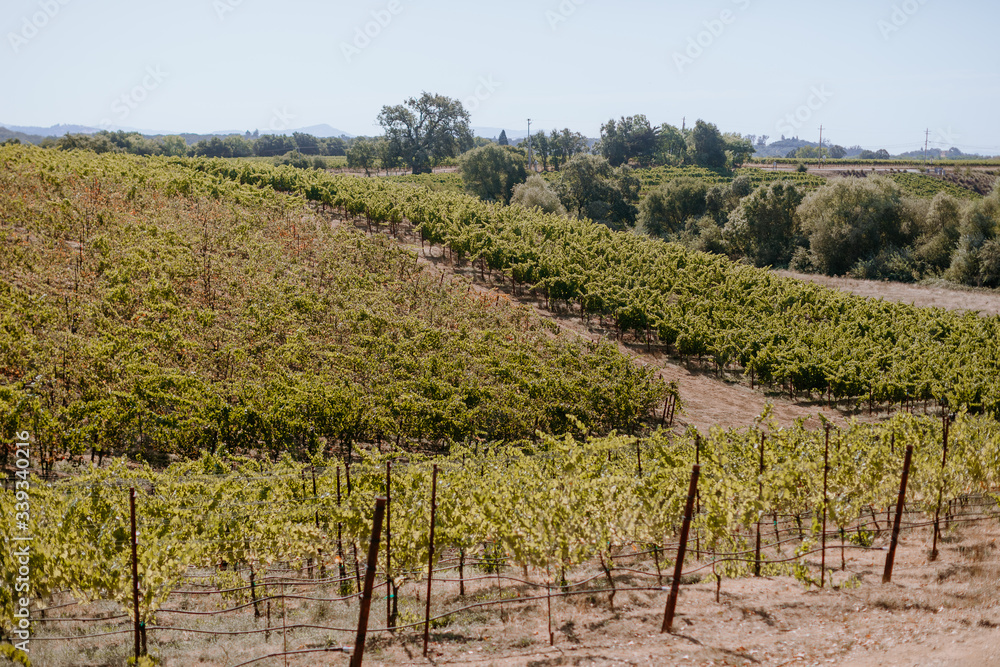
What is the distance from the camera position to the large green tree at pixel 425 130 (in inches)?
3344

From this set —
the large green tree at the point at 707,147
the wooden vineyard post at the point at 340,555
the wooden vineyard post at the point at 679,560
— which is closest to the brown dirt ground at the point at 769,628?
the wooden vineyard post at the point at 679,560

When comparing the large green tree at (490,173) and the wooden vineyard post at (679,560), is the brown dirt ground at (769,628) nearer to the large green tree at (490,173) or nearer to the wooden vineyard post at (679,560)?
the wooden vineyard post at (679,560)

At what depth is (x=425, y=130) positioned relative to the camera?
86875mm

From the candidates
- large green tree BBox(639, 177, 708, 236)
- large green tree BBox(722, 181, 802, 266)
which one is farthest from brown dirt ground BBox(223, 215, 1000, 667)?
large green tree BBox(639, 177, 708, 236)

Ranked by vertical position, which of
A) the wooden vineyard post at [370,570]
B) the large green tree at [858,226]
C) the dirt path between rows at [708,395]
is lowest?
the dirt path between rows at [708,395]

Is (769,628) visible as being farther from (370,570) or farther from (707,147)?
(707,147)

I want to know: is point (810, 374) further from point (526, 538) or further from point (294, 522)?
point (294, 522)

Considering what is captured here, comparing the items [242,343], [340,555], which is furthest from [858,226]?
[340,555]

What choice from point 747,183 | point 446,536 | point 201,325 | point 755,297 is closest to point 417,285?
point 201,325

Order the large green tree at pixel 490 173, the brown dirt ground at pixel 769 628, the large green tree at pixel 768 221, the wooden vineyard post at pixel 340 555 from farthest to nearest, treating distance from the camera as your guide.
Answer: the large green tree at pixel 490 173 < the large green tree at pixel 768 221 < the wooden vineyard post at pixel 340 555 < the brown dirt ground at pixel 769 628

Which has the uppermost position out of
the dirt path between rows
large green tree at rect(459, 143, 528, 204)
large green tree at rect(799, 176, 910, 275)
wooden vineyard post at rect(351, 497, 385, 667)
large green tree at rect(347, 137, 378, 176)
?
large green tree at rect(347, 137, 378, 176)

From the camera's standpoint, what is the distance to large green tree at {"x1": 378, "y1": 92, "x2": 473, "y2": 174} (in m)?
84.9

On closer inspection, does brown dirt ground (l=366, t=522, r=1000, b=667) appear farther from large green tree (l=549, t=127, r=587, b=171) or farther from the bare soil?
large green tree (l=549, t=127, r=587, b=171)

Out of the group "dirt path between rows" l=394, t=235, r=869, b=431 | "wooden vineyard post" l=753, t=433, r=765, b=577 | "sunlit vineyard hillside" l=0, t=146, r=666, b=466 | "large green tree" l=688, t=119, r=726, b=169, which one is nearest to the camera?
"wooden vineyard post" l=753, t=433, r=765, b=577
